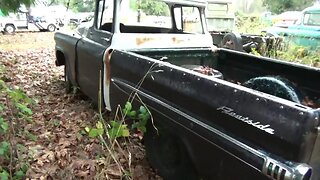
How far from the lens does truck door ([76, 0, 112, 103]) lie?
379 cm

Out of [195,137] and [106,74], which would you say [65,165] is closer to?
[106,74]

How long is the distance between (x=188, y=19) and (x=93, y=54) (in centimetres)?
161

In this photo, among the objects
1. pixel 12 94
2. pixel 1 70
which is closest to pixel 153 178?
pixel 12 94

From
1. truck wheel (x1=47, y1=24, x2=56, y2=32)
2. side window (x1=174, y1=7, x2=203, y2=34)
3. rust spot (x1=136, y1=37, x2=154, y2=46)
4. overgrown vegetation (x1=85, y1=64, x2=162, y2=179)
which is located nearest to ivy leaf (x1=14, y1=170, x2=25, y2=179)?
overgrown vegetation (x1=85, y1=64, x2=162, y2=179)

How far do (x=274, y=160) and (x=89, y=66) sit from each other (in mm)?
2899

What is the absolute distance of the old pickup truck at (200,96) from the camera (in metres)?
1.64

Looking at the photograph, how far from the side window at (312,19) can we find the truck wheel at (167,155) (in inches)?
352

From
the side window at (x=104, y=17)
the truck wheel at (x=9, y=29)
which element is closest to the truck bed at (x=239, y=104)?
the side window at (x=104, y=17)

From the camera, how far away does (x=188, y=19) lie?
4.76 metres

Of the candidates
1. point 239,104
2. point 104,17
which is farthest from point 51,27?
point 239,104

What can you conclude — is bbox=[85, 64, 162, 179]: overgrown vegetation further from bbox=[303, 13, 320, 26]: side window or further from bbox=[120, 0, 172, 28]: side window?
bbox=[303, 13, 320, 26]: side window

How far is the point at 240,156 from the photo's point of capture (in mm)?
1836

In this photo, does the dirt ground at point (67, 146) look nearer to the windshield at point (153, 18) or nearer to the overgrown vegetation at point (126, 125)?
the overgrown vegetation at point (126, 125)

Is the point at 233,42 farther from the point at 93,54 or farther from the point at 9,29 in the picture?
the point at 9,29
